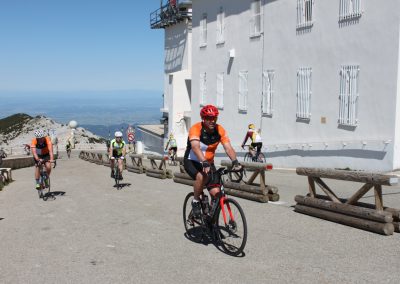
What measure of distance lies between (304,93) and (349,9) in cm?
413

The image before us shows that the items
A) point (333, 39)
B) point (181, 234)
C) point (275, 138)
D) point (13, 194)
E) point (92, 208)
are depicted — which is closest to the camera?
point (181, 234)

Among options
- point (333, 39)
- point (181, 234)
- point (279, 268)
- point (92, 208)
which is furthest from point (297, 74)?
point (279, 268)

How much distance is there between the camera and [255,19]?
2527cm

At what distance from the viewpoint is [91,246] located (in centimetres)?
729

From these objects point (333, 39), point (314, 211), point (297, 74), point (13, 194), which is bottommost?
point (13, 194)

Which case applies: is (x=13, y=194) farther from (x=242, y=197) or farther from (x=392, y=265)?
(x=392, y=265)

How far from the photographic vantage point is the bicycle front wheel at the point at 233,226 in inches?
251

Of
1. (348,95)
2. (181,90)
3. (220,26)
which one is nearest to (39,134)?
(348,95)

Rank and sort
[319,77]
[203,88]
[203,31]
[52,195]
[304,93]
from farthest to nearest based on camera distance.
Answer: [203,88] < [203,31] < [304,93] < [319,77] < [52,195]

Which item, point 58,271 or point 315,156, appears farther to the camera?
point 315,156

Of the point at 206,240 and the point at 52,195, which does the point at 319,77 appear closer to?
the point at 52,195

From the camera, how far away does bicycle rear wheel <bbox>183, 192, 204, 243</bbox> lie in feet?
24.8

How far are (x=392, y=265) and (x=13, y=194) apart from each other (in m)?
11.9

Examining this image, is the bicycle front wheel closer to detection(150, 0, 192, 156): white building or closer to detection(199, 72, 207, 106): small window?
detection(199, 72, 207, 106): small window
